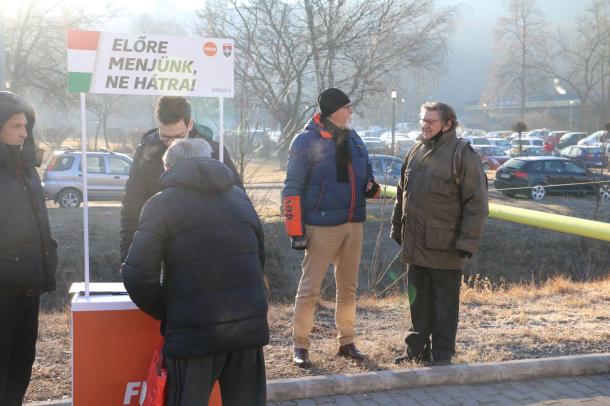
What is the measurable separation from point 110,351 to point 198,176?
51.9 inches

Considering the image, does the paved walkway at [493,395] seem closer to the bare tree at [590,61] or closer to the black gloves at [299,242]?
the black gloves at [299,242]

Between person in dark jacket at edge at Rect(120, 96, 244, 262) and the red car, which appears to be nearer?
person in dark jacket at edge at Rect(120, 96, 244, 262)

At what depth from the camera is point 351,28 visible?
2641cm

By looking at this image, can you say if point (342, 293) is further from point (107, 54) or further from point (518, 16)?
point (518, 16)

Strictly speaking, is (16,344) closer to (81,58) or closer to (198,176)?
(198,176)

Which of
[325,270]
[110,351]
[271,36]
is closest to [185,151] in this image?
[110,351]

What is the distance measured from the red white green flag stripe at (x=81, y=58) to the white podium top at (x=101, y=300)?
1.16m

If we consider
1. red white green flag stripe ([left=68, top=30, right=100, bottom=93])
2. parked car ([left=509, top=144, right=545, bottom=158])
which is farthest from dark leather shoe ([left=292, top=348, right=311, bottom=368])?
parked car ([left=509, top=144, right=545, bottom=158])

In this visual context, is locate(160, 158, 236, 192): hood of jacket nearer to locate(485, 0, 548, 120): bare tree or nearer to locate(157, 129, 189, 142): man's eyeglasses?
locate(157, 129, 189, 142): man's eyeglasses

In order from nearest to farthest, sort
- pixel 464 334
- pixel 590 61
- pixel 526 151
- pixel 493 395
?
pixel 493 395, pixel 464 334, pixel 526 151, pixel 590 61

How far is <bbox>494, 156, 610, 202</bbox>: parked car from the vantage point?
2330 centimetres

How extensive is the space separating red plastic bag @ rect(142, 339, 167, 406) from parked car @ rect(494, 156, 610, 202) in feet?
69.5

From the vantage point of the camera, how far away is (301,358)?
194 inches

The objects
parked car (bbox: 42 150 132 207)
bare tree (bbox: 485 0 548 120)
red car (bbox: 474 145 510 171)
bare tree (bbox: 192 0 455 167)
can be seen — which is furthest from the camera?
bare tree (bbox: 485 0 548 120)
